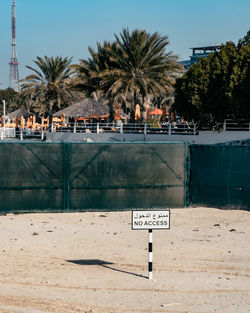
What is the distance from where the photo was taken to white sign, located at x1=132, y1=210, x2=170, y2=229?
420 inches

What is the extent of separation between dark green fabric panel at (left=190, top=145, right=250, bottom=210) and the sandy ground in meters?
0.99

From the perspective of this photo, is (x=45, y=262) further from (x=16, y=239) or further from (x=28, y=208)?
(x=28, y=208)

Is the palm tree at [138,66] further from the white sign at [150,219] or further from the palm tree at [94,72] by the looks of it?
the white sign at [150,219]

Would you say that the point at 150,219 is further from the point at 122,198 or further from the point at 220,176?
the point at 220,176

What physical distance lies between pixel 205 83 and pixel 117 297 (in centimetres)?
3546

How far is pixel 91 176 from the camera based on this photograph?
1791 cm

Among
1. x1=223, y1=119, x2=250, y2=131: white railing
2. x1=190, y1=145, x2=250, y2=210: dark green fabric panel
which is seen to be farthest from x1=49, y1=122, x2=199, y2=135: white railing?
x1=190, y1=145, x2=250, y2=210: dark green fabric panel

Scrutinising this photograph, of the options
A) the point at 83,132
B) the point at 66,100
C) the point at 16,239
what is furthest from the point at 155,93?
the point at 16,239

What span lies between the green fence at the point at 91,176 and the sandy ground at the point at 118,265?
50 cm

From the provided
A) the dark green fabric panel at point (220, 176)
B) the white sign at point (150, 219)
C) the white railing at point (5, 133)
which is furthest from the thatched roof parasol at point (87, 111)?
the white sign at point (150, 219)

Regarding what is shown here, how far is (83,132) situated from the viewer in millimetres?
49312

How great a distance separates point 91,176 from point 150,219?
7362 mm

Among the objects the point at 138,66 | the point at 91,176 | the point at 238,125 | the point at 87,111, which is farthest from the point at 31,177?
the point at 87,111

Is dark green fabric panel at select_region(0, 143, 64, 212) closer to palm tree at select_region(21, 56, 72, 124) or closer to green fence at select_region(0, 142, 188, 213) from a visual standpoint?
green fence at select_region(0, 142, 188, 213)
